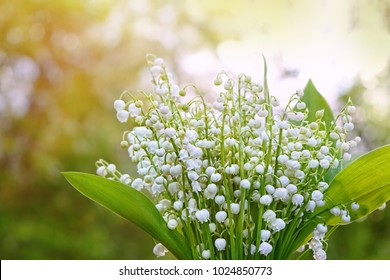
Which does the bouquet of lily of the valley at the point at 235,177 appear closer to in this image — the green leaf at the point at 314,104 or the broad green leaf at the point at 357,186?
the broad green leaf at the point at 357,186

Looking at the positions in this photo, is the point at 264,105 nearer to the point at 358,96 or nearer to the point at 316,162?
the point at 316,162

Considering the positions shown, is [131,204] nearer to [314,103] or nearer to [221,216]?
[221,216]

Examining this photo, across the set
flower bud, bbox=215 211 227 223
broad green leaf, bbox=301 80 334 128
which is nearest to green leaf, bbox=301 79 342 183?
broad green leaf, bbox=301 80 334 128

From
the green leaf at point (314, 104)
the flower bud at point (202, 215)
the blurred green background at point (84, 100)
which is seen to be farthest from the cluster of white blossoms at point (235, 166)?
the blurred green background at point (84, 100)

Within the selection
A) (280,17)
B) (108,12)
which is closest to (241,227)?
(280,17)

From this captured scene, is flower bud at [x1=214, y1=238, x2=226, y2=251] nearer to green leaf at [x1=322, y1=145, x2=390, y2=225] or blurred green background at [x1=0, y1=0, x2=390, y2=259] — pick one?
green leaf at [x1=322, y1=145, x2=390, y2=225]
